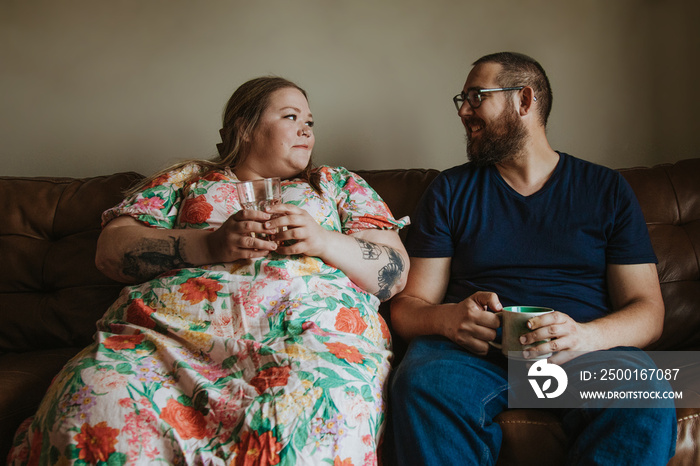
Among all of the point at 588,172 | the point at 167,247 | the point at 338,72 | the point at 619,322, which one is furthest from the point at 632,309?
the point at 338,72

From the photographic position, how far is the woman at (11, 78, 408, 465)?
0.99 m

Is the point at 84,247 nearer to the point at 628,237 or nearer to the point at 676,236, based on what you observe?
the point at 628,237

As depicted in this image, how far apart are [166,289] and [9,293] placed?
36.4 inches

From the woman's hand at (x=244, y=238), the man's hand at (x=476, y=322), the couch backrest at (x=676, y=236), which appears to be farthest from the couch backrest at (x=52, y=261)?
the couch backrest at (x=676, y=236)

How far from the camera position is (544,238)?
1479mm

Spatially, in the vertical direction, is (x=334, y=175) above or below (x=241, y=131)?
below

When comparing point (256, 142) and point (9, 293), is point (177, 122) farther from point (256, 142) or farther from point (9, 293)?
point (9, 293)

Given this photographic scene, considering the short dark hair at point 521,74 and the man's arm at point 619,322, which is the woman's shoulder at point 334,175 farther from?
the man's arm at point 619,322

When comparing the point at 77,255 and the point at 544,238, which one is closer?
the point at 544,238

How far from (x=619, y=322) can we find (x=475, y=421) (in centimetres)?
50

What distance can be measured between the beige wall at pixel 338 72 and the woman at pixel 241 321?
599mm

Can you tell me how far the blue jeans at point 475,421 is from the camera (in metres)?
1.02

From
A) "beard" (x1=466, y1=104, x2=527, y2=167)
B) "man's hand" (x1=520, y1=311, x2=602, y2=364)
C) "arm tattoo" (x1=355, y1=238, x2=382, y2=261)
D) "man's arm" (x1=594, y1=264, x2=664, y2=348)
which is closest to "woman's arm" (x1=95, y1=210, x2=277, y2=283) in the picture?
"arm tattoo" (x1=355, y1=238, x2=382, y2=261)

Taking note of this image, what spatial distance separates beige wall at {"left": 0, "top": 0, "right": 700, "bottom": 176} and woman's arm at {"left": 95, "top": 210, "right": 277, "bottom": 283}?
3.13 feet
